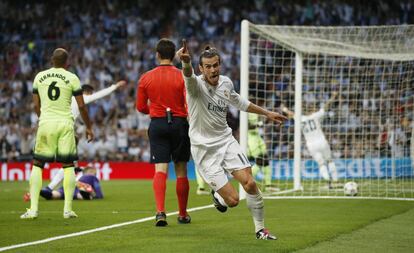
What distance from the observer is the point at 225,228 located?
1050cm

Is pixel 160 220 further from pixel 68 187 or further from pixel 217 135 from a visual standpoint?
pixel 68 187

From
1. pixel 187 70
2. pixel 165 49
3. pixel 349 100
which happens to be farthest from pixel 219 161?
pixel 349 100

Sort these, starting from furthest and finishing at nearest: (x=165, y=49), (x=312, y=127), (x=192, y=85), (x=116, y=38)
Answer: (x=116, y=38)
(x=312, y=127)
(x=165, y=49)
(x=192, y=85)

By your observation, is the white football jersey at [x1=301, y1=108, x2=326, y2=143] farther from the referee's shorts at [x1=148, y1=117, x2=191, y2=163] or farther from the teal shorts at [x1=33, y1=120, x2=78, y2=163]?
the referee's shorts at [x1=148, y1=117, x2=191, y2=163]

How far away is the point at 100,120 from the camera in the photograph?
101ft

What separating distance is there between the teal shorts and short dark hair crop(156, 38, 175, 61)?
5.71 feet

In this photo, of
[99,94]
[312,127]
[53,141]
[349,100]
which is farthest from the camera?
[349,100]

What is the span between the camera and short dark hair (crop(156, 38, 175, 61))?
10.9 m

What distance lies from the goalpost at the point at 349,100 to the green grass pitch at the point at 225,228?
8.77 ft

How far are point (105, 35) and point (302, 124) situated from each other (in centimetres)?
1545

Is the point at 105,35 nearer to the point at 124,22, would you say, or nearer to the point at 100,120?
the point at 124,22

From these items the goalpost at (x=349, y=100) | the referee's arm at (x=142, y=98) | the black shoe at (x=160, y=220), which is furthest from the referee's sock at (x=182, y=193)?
the goalpost at (x=349, y=100)

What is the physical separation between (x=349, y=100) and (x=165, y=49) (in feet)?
42.5

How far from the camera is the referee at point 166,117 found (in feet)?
35.8
